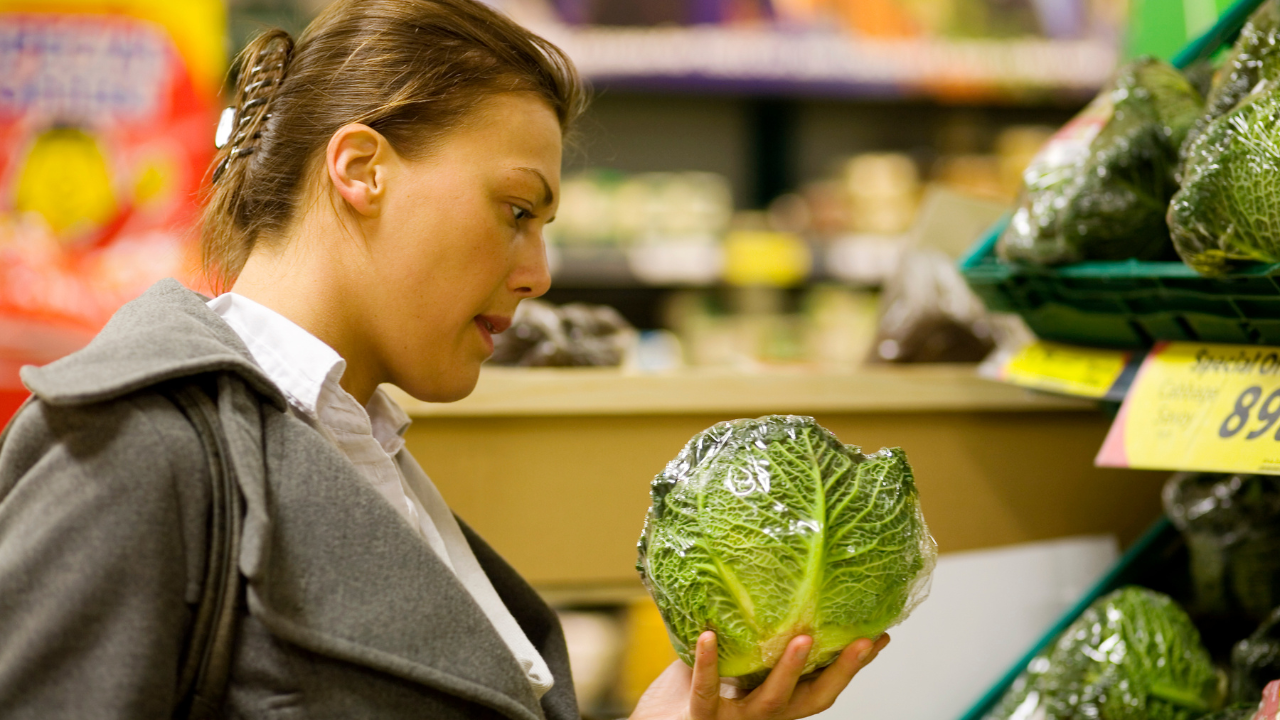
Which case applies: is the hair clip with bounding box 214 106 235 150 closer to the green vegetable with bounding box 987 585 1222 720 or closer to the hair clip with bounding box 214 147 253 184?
the hair clip with bounding box 214 147 253 184

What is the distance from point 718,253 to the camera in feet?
15.0

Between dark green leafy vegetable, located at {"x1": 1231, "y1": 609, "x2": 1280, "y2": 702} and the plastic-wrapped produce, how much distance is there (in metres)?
0.10

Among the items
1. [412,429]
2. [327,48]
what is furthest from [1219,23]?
[412,429]

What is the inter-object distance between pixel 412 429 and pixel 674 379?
1.51 feet

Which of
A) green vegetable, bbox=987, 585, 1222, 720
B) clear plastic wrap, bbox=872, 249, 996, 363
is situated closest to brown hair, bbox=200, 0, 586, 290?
green vegetable, bbox=987, 585, 1222, 720

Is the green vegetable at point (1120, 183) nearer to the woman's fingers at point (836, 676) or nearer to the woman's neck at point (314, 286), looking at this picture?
the woman's fingers at point (836, 676)

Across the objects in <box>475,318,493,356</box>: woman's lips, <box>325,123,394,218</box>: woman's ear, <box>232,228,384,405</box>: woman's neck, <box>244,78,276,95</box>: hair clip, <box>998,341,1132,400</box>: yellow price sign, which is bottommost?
<box>998,341,1132,400</box>: yellow price sign

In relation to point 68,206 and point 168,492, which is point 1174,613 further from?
point 68,206

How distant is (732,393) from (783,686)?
2.85 ft

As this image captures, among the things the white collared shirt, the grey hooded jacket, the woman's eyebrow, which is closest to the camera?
the grey hooded jacket

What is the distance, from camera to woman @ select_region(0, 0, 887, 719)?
85 cm

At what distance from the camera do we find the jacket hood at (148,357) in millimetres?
875

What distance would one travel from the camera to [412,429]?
1.79m

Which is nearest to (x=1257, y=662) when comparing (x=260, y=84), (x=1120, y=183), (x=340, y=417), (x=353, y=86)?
(x=1120, y=183)
